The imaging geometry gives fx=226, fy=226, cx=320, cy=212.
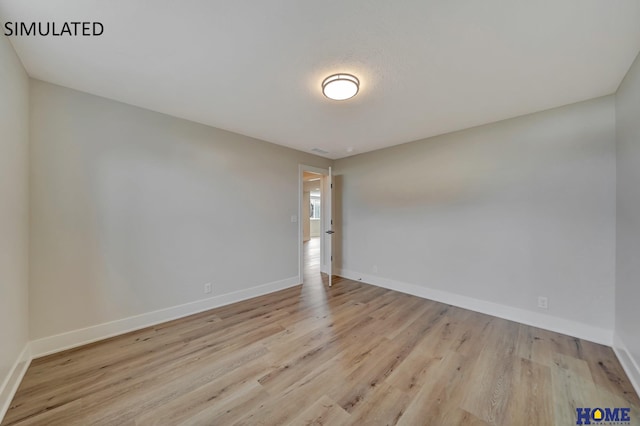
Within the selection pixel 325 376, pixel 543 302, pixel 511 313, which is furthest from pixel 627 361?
pixel 325 376

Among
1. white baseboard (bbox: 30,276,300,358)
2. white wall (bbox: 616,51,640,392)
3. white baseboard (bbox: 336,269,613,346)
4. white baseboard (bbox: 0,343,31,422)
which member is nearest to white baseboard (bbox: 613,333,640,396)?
white wall (bbox: 616,51,640,392)

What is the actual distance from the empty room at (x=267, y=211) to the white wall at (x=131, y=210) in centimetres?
2

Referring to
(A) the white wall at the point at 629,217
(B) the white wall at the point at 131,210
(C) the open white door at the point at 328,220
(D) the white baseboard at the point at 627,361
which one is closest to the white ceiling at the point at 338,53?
(A) the white wall at the point at 629,217

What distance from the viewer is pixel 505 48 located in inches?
64.3

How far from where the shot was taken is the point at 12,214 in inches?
66.3

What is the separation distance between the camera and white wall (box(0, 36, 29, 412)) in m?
1.53

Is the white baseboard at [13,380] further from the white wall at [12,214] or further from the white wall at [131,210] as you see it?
the white wall at [131,210]

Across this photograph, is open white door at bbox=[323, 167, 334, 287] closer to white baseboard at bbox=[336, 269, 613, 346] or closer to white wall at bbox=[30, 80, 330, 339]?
white baseboard at bbox=[336, 269, 613, 346]

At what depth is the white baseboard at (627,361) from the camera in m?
1.69

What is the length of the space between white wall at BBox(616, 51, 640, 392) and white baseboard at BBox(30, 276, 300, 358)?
3.93 metres

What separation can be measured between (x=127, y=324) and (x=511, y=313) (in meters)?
4.47

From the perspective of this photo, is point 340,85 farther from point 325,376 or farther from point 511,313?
point 511,313

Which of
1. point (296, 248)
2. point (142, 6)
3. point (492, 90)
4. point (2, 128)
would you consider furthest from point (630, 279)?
point (2, 128)

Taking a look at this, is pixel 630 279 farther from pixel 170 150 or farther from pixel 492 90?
pixel 170 150
